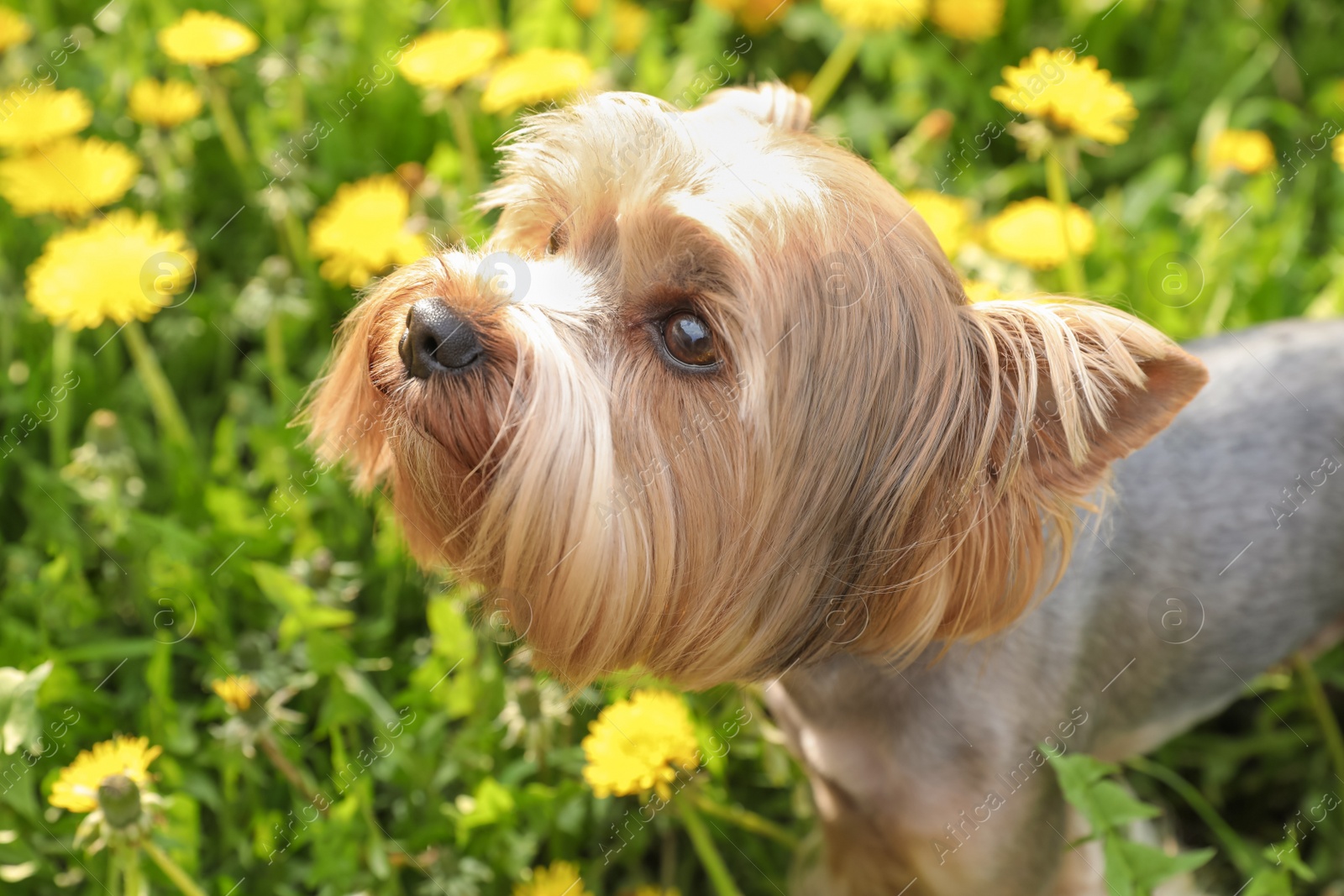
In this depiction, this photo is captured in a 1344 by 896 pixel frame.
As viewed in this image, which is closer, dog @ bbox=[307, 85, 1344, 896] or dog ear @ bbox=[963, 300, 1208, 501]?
dog ear @ bbox=[963, 300, 1208, 501]

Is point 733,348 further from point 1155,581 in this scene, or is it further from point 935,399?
point 1155,581

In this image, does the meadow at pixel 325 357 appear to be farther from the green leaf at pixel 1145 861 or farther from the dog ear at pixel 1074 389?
the dog ear at pixel 1074 389

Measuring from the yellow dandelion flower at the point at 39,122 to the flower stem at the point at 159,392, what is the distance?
2.14ft

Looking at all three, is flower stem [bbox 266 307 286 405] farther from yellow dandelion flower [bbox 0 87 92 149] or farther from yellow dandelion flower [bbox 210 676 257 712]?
yellow dandelion flower [bbox 210 676 257 712]

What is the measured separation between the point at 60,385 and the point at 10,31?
149 cm

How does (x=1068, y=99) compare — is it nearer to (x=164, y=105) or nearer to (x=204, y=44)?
(x=204, y=44)

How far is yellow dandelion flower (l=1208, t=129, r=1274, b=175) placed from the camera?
13.5 ft

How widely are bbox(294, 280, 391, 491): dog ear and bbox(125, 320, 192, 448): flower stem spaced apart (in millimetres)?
1048

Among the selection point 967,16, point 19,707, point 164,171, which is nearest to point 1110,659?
point 19,707

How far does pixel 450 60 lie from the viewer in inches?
145

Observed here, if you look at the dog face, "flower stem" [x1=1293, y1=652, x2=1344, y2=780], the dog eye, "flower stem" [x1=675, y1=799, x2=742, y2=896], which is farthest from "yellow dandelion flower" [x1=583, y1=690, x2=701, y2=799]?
"flower stem" [x1=1293, y1=652, x2=1344, y2=780]

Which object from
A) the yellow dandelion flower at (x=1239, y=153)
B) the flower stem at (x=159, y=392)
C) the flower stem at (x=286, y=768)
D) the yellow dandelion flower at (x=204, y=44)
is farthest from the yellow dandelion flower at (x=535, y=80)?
the yellow dandelion flower at (x=1239, y=153)

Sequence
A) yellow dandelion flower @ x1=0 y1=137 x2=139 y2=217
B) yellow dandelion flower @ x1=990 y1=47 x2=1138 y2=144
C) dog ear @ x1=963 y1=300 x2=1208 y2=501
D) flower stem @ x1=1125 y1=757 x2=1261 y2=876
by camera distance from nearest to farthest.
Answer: dog ear @ x1=963 y1=300 x2=1208 y2=501
yellow dandelion flower @ x1=990 y1=47 x2=1138 y2=144
flower stem @ x1=1125 y1=757 x2=1261 y2=876
yellow dandelion flower @ x1=0 y1=137 x2=139 y2=217

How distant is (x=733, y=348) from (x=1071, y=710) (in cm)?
130
